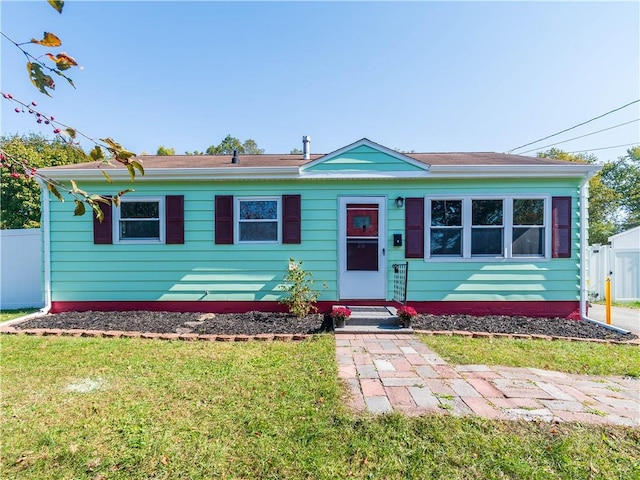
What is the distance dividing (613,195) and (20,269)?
33.8 meters

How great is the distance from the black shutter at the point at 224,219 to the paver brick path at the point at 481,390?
3415mm

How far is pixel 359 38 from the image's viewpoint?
7.65 m

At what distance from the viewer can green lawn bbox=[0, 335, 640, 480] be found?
75.9 inches

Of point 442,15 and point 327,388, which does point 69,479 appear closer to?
point 327,388

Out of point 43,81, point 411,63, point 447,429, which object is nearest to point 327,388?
point 447,429

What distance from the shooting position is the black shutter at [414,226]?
602 cm

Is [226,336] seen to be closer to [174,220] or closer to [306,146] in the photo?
[174,220]

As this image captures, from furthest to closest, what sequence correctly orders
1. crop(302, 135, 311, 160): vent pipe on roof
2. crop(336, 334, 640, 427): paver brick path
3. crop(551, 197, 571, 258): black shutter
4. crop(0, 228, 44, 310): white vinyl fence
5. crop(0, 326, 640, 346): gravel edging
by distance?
crop(302, 135, 311, 160): vent pipe on roof → crop(0, 228, 44, 310): white vinyl fence → crop(551, 197, 571, 258): black shutter → crop(0, 326, 640, 346): gravel edging → crop(336, 334, 640, 427): paver brick path

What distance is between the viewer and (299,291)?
18.8 feet

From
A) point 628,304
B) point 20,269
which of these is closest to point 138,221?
point 20,269

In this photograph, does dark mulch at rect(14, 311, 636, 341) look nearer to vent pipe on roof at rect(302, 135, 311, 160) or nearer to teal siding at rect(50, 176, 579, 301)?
teal siding at rect(50, 176, 579, 301)

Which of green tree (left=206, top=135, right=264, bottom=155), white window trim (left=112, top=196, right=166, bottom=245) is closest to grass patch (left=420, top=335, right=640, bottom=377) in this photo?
white window trim (left=112, top=196, right=166, bottom=245)

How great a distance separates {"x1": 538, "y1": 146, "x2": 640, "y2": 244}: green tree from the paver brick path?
1005 inches

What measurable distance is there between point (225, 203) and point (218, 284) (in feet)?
5.47
